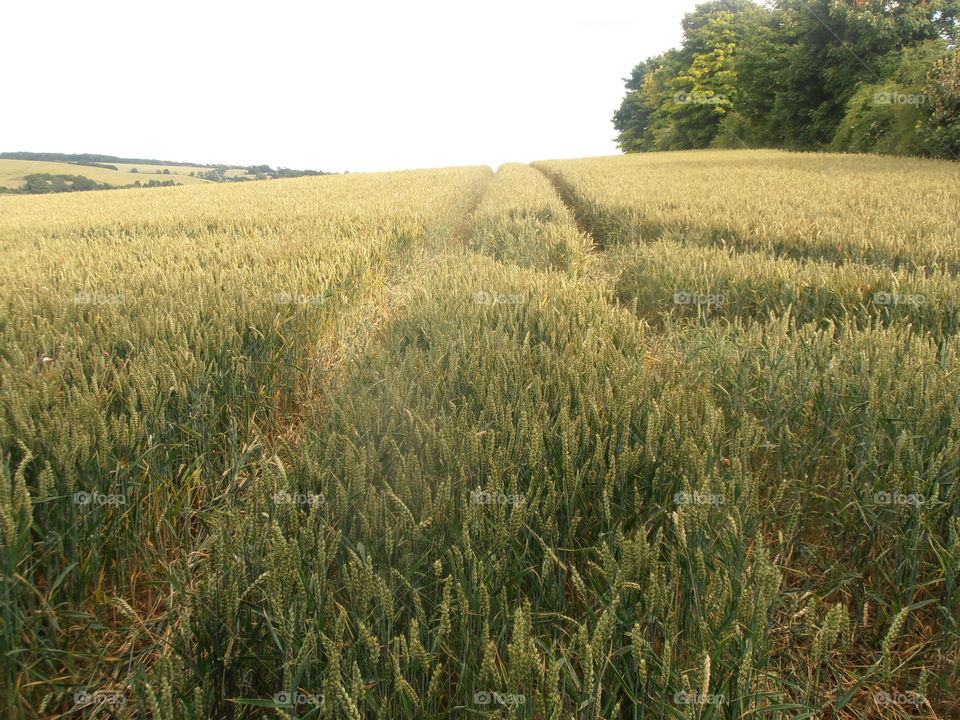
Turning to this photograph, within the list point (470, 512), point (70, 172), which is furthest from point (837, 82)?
point (70, 172)

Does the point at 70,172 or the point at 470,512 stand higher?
the point at 70,172

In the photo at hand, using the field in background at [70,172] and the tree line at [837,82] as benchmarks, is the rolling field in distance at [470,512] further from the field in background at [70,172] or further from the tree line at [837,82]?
the field in background at [70,172]

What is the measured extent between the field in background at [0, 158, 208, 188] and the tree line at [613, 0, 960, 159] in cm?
3557

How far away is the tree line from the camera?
19.8 metres

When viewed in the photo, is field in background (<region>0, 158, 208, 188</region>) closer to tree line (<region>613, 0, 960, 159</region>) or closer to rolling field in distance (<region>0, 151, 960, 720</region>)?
tree line (<region>613, 0, 960, 159</region>)

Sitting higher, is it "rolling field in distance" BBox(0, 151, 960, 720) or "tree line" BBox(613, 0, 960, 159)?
"tree line" BBox(613, 0, 960, 159)

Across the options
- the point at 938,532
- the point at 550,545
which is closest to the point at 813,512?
the point at 938,532

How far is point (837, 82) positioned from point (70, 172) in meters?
49.9

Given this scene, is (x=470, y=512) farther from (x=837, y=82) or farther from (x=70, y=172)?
(x=70, y=172)

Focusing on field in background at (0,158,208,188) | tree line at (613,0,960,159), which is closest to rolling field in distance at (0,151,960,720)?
tree line at (613,0,960,159)

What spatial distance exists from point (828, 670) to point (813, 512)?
1.94 ft

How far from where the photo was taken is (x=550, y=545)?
1497mm

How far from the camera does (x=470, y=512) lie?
1284 mm

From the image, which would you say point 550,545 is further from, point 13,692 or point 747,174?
point 747,174
